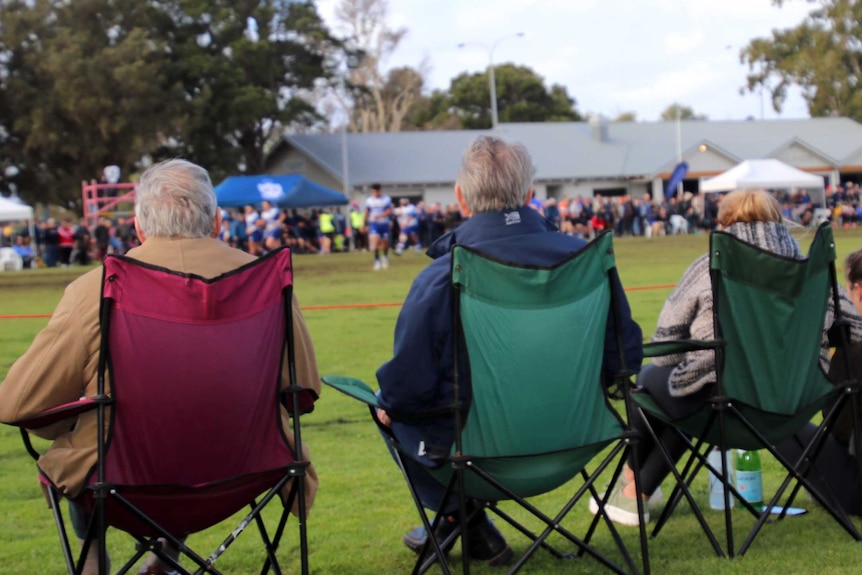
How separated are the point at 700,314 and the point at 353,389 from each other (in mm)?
1385

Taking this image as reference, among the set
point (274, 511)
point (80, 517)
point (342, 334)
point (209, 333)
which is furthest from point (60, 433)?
point (342, 334)

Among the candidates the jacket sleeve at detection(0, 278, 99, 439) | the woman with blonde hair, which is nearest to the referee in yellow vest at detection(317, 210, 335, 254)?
the woman with blonde hair

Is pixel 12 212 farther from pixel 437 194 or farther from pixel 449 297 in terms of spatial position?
pixel 449 297

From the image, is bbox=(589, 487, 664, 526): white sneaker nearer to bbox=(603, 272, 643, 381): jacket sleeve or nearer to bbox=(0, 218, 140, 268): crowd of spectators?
bbox=(603, 272, 643, 381): jacket sleeve

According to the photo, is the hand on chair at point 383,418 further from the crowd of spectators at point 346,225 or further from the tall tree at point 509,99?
the tall tree at point 509,99

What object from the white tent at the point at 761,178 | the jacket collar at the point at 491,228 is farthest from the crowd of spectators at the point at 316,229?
the jacket collar at the point at 491,228

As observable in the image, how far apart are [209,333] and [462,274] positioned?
78 centimetres

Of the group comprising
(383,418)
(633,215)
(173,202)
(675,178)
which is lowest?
(633,215)

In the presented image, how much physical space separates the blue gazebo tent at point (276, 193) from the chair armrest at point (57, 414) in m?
38.1

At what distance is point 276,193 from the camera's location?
41.7 m

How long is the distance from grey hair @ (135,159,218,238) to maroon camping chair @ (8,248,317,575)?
0.34 m

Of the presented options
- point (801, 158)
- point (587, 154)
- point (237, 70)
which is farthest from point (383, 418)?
point (801, 158)

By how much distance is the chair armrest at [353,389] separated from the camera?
3.89 m

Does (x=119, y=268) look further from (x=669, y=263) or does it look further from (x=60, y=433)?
(x=669, y=263)
